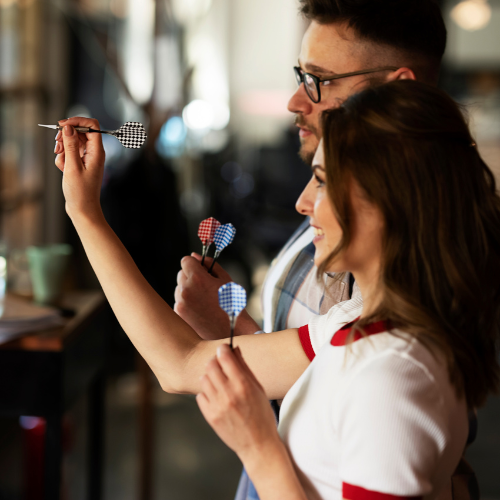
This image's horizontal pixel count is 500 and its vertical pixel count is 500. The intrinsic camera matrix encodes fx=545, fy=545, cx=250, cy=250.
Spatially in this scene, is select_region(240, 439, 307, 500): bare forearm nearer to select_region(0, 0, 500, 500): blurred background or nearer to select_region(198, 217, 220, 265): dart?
select_region(198, 217, 220, 265): dart

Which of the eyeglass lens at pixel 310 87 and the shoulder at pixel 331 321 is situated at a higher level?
the eyeglass lens at pixel 310 87

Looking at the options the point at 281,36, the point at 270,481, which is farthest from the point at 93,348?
the point at 281,36

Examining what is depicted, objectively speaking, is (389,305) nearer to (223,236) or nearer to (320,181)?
(320,181)

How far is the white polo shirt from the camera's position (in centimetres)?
55

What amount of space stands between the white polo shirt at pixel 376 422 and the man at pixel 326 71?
342 millimetres

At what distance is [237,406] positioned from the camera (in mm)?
627

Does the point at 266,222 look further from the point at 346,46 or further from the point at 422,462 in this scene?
the point at 422,462

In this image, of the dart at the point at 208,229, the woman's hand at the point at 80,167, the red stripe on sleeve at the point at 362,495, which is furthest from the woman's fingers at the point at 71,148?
the red stripe on sleeve at the point at 362,495

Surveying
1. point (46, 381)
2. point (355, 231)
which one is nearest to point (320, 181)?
point (355, 231)

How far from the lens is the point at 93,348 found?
1.58 m

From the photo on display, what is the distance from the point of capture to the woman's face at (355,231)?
0.66m

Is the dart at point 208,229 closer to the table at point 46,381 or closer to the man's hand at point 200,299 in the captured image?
the man's hand at point 200,299

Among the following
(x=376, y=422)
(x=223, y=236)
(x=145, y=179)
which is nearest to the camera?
(x=376, y=422)

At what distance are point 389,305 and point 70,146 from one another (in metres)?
0.52
